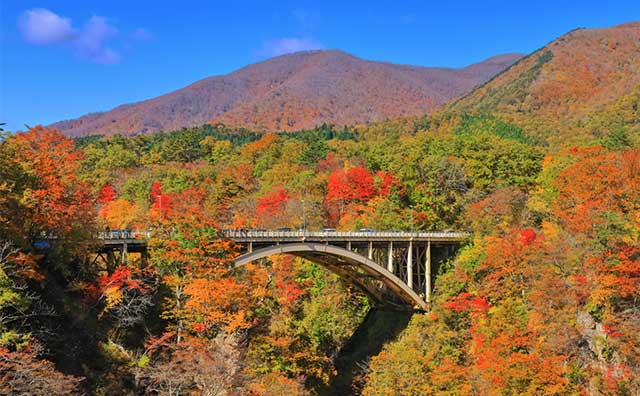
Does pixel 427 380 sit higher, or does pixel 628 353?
pixel 628 353

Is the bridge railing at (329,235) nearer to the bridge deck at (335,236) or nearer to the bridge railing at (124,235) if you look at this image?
the bridge deck at (335,236)

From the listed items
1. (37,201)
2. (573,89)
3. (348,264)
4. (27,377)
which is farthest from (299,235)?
(573,89)

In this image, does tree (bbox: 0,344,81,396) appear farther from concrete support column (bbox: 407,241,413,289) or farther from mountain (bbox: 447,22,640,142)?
mountain (bbox: 447,22,640,142)

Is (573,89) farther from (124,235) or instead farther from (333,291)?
(124,235)

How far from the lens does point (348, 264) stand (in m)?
42.3

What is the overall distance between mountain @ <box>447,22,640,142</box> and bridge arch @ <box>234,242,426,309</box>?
46786 mm

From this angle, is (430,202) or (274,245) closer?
(274,245)

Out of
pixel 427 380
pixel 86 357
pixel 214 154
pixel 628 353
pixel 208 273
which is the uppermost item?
pixel 214 154

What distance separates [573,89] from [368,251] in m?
103

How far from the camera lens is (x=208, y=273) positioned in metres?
31.7

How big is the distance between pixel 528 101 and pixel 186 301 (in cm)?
11118

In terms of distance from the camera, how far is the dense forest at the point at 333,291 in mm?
27453

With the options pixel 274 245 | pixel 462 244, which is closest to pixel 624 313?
pixel 462 244

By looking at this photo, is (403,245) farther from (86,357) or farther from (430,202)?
(86,357)
